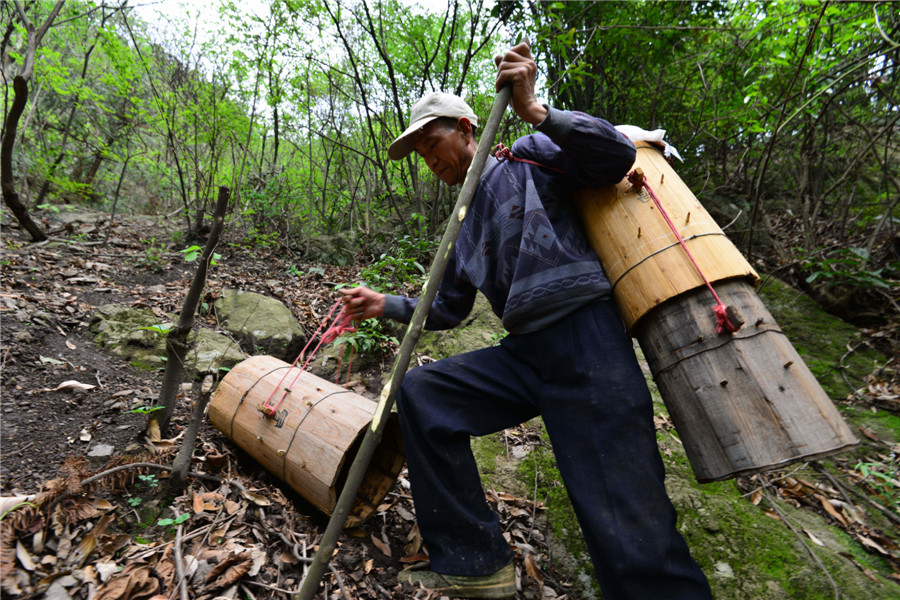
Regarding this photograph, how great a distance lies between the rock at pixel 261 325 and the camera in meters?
4.69

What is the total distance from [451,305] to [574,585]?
1.72 metres

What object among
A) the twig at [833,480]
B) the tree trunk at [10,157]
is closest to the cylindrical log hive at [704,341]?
the twig at [833,480]

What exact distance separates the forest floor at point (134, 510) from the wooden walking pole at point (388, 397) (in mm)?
631

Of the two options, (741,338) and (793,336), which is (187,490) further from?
(793,336)

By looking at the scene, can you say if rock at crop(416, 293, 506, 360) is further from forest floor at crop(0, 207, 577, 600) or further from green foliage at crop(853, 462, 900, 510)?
green foliage at crop(853, 462, 900, 510)

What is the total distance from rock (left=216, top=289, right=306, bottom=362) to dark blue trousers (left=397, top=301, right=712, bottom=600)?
2.97 m

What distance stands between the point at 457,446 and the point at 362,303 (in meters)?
0.96

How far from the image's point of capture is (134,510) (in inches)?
90.3

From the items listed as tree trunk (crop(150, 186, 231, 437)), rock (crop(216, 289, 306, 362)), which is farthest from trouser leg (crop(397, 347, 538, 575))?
rock (crop(216, 289, 306, 362))

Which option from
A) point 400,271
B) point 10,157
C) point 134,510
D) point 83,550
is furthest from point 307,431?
point 10,157

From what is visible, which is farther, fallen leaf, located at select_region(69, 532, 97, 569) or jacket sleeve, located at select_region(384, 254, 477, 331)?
jacket sleeve, located at select_region(384, 254, 477, 331)

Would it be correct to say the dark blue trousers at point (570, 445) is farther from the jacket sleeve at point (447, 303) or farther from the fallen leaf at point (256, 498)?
the fallen leaf at point (256, 498)

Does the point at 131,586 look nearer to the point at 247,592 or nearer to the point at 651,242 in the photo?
the point at 247,592

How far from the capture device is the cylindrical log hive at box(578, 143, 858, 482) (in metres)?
1.50
